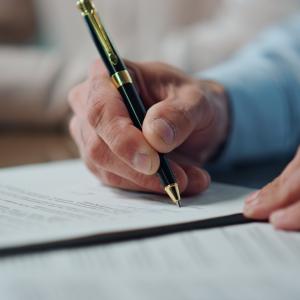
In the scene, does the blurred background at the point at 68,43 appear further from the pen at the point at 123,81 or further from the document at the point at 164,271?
the document at the point at 164,271

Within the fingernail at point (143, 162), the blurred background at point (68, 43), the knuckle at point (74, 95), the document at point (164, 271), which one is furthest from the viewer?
the blurred background at point (68, 43)

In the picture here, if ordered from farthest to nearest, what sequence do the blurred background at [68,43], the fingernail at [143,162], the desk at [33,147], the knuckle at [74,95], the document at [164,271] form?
the blurred background at [68,43] → the desk at [33,147] → the knuckle at [74,95] → the fingernail at [143,162] → the document at [164,271]

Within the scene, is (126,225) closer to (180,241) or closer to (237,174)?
(180,241)

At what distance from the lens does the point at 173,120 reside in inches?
16.6

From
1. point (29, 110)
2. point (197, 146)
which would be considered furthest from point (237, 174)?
point (29, 110)

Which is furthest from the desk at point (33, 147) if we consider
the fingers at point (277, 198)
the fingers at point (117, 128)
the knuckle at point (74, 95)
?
the fingers at point (277, 198)

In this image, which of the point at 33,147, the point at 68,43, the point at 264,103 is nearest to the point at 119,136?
the point at 264,103

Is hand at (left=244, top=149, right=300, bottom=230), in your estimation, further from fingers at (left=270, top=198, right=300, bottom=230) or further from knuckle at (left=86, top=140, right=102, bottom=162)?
knuckle at (left=86, top=140, right=102, bottom=162)

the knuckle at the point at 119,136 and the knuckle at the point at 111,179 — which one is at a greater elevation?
the knuckle at the point at 119,136

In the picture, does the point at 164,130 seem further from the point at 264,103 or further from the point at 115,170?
the point at 264,103

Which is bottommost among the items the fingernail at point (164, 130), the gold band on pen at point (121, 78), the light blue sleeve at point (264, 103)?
the light blue sleeve at point (264, 103)

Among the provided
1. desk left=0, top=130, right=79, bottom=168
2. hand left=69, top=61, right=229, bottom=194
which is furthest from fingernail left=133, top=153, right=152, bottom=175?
desk left=0, top=130, right=79, bottom=168

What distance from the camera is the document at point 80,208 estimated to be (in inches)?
13.1

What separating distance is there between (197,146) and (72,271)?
0.28 meters
